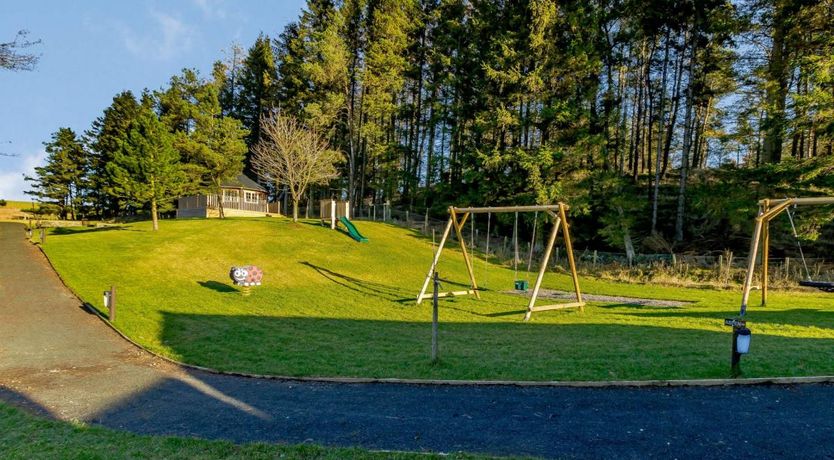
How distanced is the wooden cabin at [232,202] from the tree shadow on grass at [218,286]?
2214cm

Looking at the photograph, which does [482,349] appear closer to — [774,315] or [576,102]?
[774,315]

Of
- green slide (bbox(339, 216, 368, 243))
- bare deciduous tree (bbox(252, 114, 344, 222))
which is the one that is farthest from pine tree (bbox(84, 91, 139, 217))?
green slide (bbox(339, 216, 368, 243))

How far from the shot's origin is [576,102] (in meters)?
28.0

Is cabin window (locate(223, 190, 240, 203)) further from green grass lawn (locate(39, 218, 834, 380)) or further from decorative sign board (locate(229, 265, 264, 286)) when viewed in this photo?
decorative sign board (locate(229, 265, 264, 286))

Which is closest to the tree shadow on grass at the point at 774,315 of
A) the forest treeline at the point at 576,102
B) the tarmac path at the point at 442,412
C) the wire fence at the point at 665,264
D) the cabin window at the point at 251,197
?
→ the wire fence at the point at 665,264

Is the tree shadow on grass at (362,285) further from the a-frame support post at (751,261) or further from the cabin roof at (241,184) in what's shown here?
the cabin roof at (241,184)

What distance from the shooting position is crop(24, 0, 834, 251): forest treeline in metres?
21.2

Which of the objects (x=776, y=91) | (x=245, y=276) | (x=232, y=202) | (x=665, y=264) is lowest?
(x=245, y=276)

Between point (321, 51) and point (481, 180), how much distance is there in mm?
18632

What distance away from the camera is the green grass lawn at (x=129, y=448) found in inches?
165

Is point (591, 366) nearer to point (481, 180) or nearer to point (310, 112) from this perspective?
point (481, 180)

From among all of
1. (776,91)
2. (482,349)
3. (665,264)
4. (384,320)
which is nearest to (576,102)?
(776,91)

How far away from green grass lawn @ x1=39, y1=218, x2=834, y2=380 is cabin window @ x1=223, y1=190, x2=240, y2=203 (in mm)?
16011

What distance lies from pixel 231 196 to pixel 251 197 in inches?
92.7
